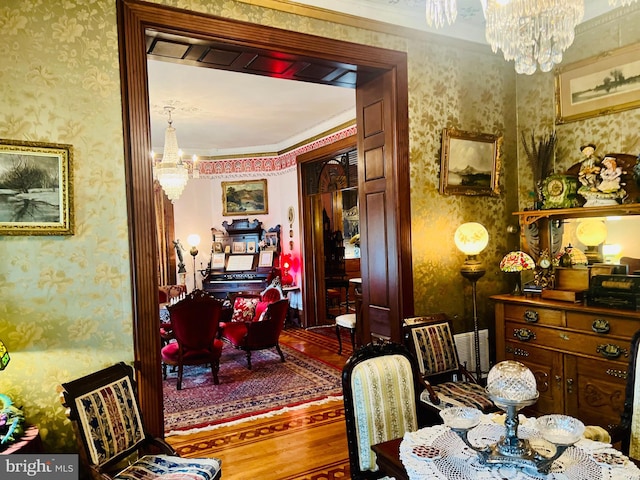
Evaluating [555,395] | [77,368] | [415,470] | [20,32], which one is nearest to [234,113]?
[20,32]

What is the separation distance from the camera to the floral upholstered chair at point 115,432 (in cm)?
207

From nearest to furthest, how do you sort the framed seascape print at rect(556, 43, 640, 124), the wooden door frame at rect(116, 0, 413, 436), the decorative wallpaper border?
1. the wooden door frame at rect(116, 0, 413, 436)
2. the framed seascape print at rect(556, 43, 640, 124)
3. the decorative wallpaper border

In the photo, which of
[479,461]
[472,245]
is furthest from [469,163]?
[479,461]

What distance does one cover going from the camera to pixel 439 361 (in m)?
3.28

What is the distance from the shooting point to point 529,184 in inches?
161

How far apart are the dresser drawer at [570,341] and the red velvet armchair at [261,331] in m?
2.68

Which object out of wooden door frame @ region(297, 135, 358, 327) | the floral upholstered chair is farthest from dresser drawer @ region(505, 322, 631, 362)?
wooden door frame @ region(297, 135, 358, 327)

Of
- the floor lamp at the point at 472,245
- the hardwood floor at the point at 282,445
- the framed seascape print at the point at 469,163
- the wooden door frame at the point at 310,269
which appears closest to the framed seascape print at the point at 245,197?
the wooden door frame at the point at 310,269

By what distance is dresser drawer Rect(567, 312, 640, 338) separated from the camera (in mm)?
2891

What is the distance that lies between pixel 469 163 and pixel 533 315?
4.42 ft

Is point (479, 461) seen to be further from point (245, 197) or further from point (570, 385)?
point (245, 197)

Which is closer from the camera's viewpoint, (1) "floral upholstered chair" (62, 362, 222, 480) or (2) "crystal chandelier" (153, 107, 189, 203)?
(1) "floral upholstered chair" (62, 362, 222, 480)

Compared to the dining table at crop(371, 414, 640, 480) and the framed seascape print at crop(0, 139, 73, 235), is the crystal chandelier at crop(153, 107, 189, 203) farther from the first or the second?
the dining table at crop(371, 414, 640, 480)

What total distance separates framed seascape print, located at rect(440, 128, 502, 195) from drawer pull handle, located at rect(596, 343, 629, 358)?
152 cm
